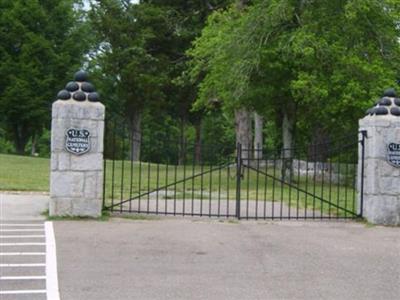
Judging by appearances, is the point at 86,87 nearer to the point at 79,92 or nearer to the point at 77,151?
the point at 79,92

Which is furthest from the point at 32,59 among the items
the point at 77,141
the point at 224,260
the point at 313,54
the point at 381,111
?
the point at 224,260

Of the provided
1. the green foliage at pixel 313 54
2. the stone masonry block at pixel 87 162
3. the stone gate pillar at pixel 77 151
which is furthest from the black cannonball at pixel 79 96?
the green foliage at pixel 313 54

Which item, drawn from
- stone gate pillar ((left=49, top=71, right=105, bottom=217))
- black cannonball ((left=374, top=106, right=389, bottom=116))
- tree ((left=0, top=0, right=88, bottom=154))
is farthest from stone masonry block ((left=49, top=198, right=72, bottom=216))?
tree ((left=0, top=0, right=88, bottom=154))

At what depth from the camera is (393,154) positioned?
36.2ft

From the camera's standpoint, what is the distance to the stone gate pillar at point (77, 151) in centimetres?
1036

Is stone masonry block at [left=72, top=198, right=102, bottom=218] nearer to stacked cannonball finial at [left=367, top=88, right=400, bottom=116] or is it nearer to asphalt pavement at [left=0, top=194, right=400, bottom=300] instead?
asphalt pavement at [left=0, top=194, right=400, bottom=300]

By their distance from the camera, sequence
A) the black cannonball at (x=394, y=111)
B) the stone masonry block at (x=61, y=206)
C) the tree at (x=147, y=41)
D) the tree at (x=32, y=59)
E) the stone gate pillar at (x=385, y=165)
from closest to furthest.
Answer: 1. the stone masonry block at (x=61, y=206)
2. the stone gate pillar at (x=385, y=165)
3. the black cannonball at (x=394, y=111)
4. the tree at (x=147, y=41)
5. the tree at (x=32, y=59)

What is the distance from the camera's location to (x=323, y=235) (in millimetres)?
9867

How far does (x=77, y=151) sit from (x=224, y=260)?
380 cm

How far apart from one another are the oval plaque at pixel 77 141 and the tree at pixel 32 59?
2770 cm

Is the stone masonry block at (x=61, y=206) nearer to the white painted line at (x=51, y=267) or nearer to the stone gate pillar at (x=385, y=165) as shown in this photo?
the white painted line at (x=51, y=267)

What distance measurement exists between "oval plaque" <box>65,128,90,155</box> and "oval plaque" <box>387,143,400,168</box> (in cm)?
535

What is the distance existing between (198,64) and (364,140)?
474 inches

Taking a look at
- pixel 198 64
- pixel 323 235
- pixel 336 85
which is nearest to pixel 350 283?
pixel 323 235
